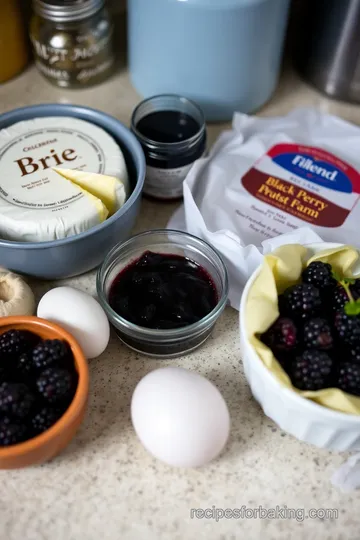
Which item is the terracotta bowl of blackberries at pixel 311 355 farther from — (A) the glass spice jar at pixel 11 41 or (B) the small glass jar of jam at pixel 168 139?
(A) the glass spice jar at pixel 11 41

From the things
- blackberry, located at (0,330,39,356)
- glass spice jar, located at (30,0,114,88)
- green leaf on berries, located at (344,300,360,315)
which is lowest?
blackberry, located at (0,330,39,356)

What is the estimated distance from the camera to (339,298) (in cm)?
68

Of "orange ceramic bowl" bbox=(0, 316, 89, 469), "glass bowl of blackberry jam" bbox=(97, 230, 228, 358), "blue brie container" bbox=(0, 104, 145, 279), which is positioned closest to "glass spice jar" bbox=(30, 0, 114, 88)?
"blue brie container" bbox=(0, 104, 145, 279)

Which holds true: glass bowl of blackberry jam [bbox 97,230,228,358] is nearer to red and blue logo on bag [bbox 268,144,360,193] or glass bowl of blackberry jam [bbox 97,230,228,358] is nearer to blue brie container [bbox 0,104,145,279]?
blue brie container [bbox 0,104,145,279]

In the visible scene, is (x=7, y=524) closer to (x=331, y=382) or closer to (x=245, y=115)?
(x=331, y=382)

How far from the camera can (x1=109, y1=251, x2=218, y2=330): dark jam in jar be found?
0.74 metres

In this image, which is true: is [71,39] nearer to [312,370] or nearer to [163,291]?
[163,291]

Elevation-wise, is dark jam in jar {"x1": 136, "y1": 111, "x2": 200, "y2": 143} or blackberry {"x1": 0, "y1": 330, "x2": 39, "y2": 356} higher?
dark jam in jar {"x1": 136, "y1": 111, "x2": 200, "y2": 143}

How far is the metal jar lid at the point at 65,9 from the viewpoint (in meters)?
0.93

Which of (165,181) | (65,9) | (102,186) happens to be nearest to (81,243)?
(102,186)

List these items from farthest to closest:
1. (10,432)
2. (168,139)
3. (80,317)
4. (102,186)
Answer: (168,139) → (102,186) → (80,317) → (10,432)

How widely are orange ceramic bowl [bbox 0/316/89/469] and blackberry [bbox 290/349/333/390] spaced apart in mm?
228

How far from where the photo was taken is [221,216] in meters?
0.85

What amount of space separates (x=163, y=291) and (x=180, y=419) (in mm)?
190
